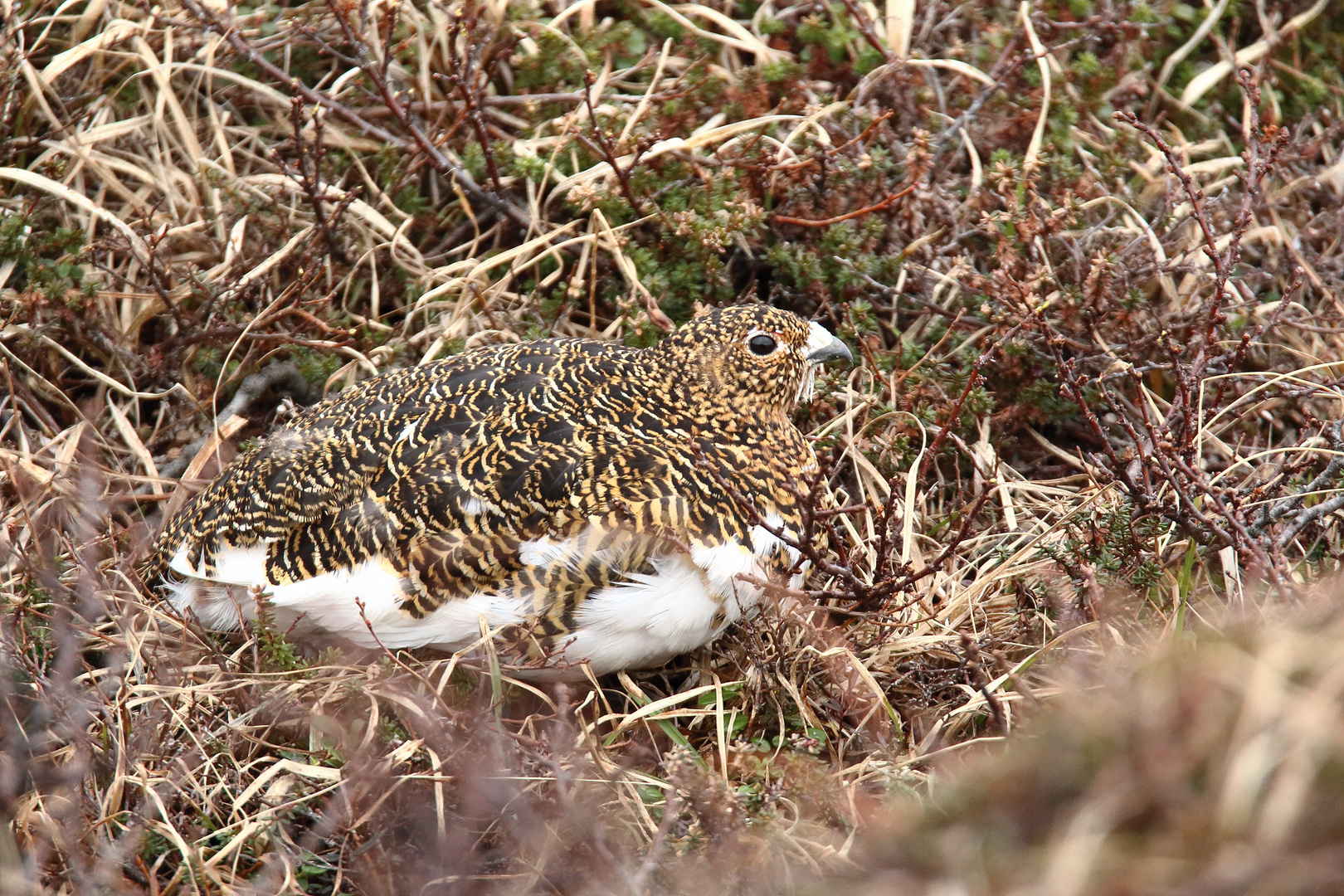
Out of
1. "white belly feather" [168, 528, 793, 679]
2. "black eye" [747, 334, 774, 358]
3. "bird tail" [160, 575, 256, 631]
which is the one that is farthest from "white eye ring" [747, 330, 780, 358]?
"bird tail" [160, 575, 256, 631]

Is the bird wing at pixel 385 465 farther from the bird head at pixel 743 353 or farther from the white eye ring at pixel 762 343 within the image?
the white eye ring at pixel 762 343

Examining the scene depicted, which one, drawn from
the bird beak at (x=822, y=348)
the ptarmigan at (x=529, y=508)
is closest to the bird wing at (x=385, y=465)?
the ptarmigan at (x=529, y=508)

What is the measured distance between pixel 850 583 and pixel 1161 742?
1.60 meters

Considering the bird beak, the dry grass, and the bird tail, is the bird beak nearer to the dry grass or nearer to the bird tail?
the dry grass

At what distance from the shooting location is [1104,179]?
412 cm

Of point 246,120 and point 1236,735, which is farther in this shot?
point 246,120

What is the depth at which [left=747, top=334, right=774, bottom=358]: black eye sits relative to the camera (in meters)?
3.30

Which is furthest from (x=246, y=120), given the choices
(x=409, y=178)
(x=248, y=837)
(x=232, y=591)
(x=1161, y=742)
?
(x=1161, y=742)

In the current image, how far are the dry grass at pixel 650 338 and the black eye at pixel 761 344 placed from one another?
0.36 metres

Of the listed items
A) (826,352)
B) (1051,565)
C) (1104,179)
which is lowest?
(1051,565)

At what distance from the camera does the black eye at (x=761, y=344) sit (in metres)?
3.30

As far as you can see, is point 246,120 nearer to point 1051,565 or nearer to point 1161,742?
point 1051,565

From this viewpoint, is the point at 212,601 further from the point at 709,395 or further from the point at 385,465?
the point at 709,395

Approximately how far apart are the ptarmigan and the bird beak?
66 mm
